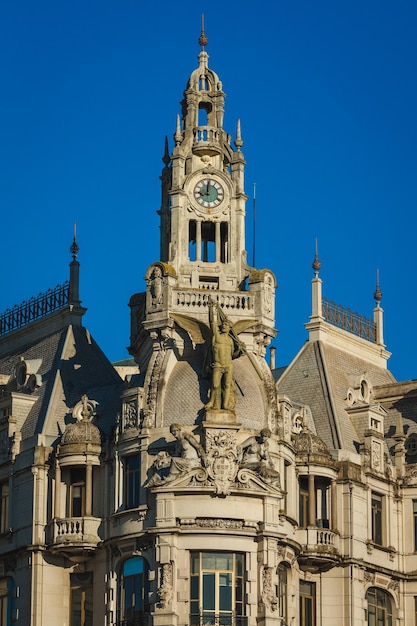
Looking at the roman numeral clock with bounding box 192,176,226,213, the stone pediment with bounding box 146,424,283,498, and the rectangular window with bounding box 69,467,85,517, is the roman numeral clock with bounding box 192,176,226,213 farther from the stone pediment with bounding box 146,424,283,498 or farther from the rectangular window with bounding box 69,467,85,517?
the rectangular window with bounding box 69,467,85,517

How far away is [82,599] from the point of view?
97.6 m

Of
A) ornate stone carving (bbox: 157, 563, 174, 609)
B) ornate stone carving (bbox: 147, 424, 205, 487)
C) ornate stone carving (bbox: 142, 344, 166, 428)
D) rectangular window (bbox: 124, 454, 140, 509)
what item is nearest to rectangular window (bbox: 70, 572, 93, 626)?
rectangular window (bbox: 124, 454, 140, 509)

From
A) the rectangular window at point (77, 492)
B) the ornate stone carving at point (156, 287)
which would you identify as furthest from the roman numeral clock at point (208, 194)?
the rectangular window at point (77, 492)

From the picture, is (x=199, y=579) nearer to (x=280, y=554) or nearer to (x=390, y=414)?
(x=280, y=554)

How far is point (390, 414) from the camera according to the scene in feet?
353

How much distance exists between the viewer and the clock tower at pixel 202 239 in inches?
3880

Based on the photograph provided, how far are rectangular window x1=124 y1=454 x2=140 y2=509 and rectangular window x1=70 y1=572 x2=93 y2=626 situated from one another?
4.05 metres

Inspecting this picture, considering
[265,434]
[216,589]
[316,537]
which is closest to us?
[216,589]

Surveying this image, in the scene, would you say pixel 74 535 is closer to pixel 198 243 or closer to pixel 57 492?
pixel 57 492

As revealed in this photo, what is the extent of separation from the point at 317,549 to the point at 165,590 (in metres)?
8.78

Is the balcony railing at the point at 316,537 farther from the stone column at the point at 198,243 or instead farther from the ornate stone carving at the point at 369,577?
the stone column at the point at 198,243

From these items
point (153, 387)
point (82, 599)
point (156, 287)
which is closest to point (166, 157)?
point (156, 287)

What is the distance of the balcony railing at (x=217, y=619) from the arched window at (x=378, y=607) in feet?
31.8

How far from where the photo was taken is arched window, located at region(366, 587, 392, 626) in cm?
10125
